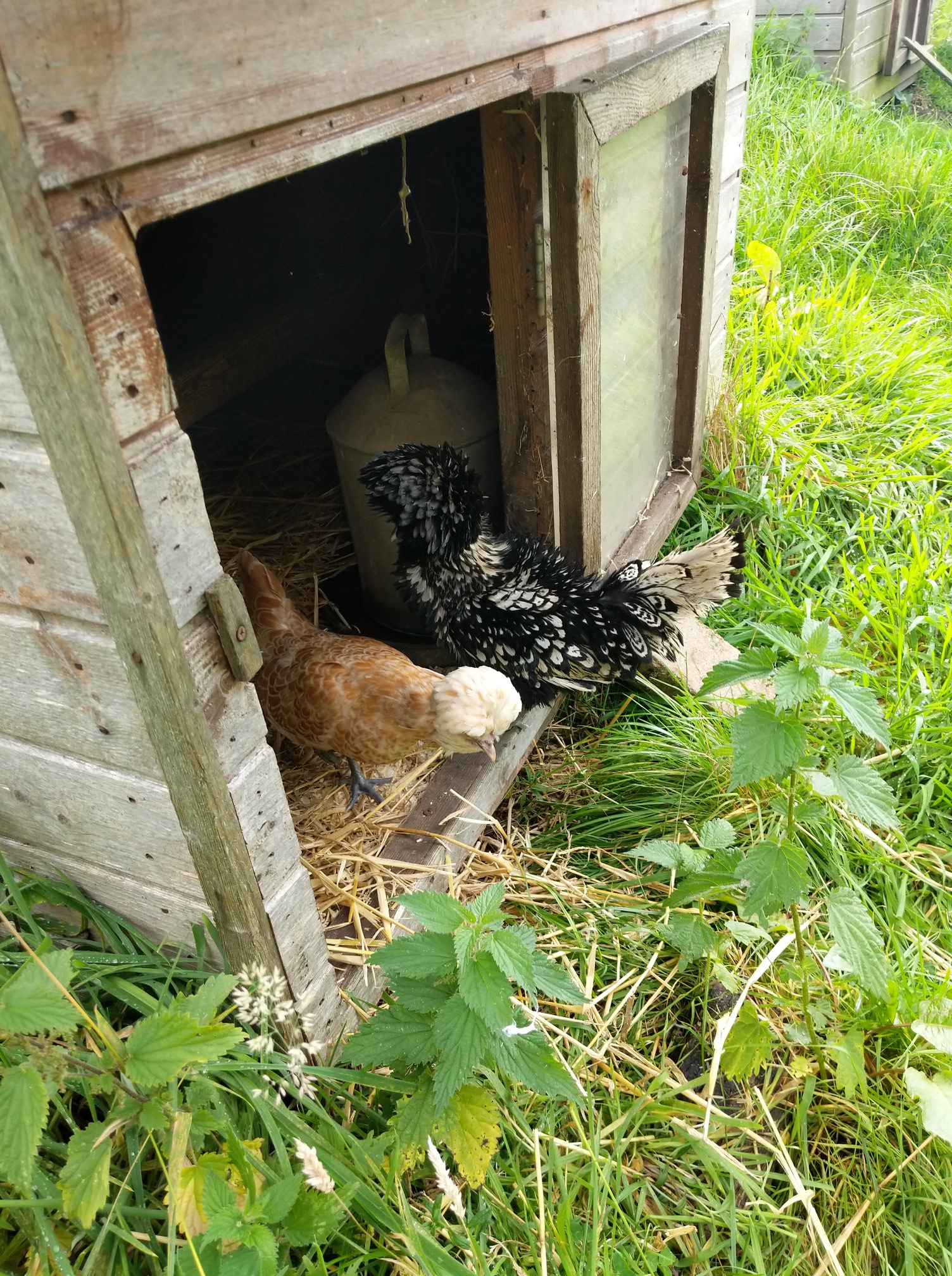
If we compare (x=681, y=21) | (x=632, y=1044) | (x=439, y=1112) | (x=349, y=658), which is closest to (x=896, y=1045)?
(x=632, y=1044)

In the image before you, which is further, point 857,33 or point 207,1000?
point 857,33

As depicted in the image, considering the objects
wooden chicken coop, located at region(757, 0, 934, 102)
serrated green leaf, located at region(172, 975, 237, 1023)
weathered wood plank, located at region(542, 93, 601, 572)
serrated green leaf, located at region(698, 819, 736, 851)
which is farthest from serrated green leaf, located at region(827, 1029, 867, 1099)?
wooden chicken coop, located at region(757, 0, 934, 102)

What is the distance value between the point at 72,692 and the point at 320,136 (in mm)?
869

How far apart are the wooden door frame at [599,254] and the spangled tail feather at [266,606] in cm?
79

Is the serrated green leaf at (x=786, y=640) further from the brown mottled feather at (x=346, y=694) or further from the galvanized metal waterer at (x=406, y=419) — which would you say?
the galvanized metal waterer at (x=406, y=419)

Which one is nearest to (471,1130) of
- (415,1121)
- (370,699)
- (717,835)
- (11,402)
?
(415,1121)

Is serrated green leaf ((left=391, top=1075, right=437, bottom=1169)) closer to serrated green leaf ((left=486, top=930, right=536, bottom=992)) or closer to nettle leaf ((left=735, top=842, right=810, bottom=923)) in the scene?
serrated green leaf ((left=486, top=930, right=536, bottom=992))

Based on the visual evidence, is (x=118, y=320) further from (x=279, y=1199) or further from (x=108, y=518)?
(x=279, y=1199)

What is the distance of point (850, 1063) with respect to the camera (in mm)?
1637

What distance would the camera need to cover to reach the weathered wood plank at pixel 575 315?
1897mm

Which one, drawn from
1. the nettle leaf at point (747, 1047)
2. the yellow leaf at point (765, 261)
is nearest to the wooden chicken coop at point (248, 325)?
the nettle leaf at point (747, 1047)

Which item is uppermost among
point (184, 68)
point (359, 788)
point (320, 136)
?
point (184, 68)

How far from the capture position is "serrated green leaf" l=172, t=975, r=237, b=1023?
49.4 inches

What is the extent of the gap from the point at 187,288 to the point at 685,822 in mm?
2664
